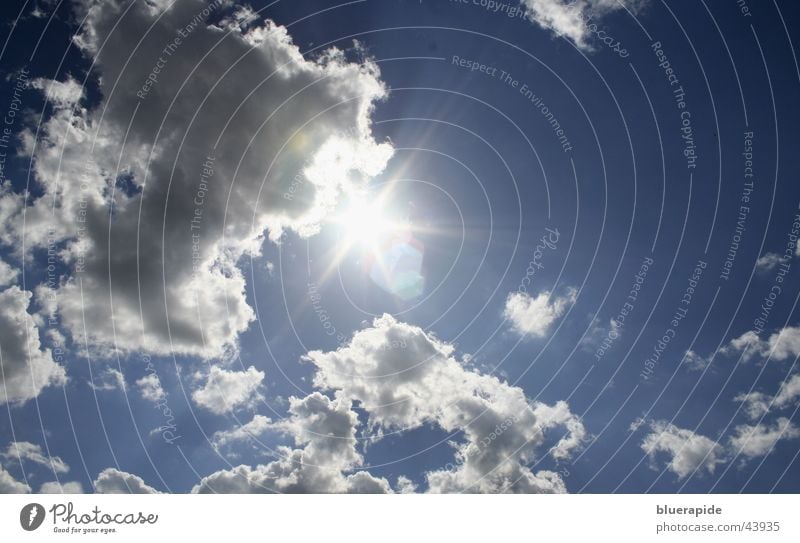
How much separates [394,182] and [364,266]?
588 cm
